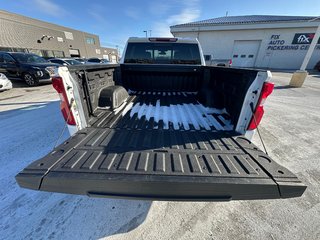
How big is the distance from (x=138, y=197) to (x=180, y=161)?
54cm

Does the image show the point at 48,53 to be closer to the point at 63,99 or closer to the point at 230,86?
the point at 63,99

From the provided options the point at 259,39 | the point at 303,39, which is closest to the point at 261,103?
the point at 259,39

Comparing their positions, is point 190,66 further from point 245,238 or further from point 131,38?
point 245,238

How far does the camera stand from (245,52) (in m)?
25.5

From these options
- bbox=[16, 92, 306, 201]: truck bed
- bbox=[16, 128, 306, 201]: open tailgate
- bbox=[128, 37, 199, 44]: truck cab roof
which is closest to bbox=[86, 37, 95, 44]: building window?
bbox=[128, 37, 199, 44]: truck cab roof

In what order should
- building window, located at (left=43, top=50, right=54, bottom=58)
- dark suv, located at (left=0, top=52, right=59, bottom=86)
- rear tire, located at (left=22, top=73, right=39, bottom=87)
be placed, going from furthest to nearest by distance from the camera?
building window, located at (left=43, top=50, right=54, bottom=58) < rear tire, located at (left=22, top=73, right=39, bottom=87) < dark suv, located at (left=0, top=52, right=59, bottom=86)

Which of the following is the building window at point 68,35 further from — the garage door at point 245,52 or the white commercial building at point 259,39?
the garage door at point 245,52

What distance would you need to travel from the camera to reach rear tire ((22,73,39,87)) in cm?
958

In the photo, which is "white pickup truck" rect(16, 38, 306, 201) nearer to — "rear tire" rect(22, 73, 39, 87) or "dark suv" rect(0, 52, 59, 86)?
"dark suv" rect(0, 52, 59, 86)

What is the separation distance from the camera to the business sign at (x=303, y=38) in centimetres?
2306

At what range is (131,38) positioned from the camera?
432 centimetres

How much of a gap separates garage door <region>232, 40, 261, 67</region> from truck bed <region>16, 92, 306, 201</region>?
28662 mm

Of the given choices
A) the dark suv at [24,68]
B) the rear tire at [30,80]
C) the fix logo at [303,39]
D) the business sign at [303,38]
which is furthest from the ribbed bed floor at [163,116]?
the fix logo at [303,39]

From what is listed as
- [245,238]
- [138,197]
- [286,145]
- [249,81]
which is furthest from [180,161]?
[286,145]
